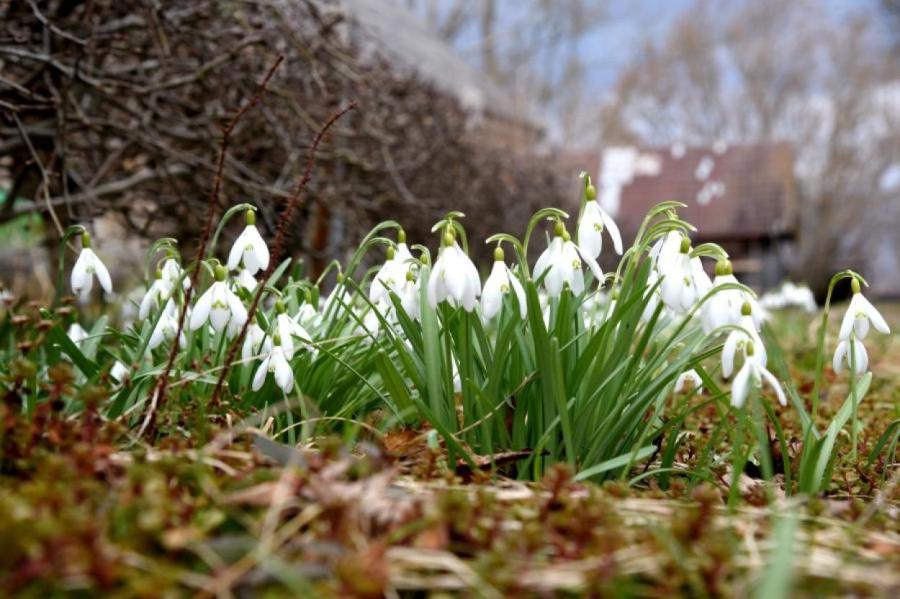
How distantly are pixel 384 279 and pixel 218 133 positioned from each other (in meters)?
2.91

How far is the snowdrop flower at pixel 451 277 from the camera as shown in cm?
171

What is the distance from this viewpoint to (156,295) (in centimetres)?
230

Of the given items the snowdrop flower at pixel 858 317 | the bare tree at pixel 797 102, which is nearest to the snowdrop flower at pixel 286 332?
the snowdrop flower at pixel 858 317

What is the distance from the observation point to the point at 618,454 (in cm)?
208

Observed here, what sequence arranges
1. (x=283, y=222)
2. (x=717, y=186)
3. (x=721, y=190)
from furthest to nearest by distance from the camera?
(x=717, y=186) < (x=721, y=190) < (x=283, y=222)

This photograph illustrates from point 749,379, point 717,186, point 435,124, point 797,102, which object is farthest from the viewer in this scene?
point 797,102

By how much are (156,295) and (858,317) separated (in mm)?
1745

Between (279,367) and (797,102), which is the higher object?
(797,102)

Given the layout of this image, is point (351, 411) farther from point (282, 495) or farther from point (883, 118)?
point (883, 118)

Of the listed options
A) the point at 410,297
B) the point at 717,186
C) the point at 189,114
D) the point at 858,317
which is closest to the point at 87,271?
the point at 410,297

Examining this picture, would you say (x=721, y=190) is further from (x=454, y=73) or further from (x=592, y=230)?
(x=592, y=230)

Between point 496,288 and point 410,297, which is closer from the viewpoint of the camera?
point 496,288

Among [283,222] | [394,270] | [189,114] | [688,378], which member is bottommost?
[688,378]

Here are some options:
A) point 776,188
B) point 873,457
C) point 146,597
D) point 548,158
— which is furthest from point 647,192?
point 146,597
